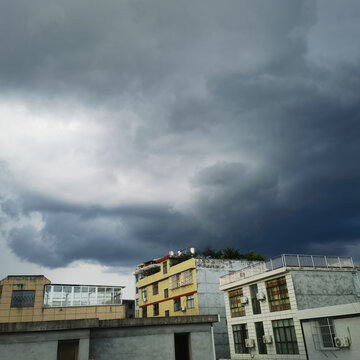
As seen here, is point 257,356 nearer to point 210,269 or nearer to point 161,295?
point 210,269

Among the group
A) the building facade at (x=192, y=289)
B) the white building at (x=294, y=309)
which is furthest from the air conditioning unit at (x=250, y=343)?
the building facade at (x=192, y=289)

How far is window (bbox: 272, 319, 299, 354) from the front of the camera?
28164 mm

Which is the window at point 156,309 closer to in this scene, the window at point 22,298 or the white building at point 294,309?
the window at point 22,298

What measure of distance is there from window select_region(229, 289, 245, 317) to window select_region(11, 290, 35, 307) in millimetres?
26084

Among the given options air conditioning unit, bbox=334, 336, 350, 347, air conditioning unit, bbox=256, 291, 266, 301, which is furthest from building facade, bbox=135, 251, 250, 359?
air conditioning unit, bbox=334, 336, 350, 347

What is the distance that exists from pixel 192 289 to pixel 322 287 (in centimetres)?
1986

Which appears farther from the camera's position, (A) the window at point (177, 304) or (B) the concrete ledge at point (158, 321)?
(A) the window at point (177, 304)

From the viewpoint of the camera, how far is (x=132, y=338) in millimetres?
22234

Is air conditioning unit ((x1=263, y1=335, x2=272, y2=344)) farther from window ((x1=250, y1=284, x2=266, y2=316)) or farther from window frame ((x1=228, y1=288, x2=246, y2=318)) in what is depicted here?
window frame ((x1=228, y1=288, x2=246, y2=318))

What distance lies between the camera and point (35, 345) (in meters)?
19.4

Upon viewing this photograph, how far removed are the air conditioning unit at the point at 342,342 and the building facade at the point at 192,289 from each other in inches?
845

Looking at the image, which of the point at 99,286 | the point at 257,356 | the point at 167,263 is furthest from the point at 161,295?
the point at 257,356

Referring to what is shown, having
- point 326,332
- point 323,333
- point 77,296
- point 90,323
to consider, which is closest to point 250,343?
point 323,333

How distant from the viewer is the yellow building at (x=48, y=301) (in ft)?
149
